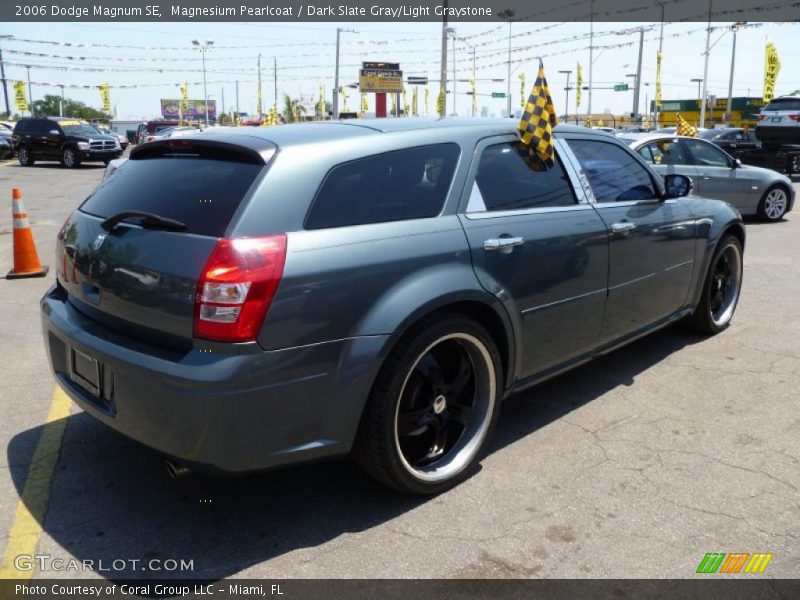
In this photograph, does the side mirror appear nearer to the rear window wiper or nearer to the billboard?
the rear window wiper

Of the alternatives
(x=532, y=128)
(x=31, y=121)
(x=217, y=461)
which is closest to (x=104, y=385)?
(x=217, y=461)

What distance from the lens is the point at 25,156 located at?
1072 inches

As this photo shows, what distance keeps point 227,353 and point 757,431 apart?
2958 mm

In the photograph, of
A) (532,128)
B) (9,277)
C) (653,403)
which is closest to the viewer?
(532,128)

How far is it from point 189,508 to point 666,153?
9.49 metres

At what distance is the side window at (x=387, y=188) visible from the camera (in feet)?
9.05

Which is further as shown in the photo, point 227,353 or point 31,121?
point 31,121

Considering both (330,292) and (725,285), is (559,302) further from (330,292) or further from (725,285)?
(725,285)

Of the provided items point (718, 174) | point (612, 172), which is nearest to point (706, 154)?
point (718, 174)

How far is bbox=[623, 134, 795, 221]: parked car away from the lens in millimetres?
10102

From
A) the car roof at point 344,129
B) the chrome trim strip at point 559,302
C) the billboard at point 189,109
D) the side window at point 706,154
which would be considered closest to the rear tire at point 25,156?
the side window at point 706,154

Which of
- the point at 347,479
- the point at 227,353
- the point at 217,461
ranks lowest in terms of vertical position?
the point at 347,479

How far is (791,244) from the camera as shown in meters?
9.84

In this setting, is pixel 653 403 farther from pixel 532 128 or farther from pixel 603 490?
pixel 532 128
